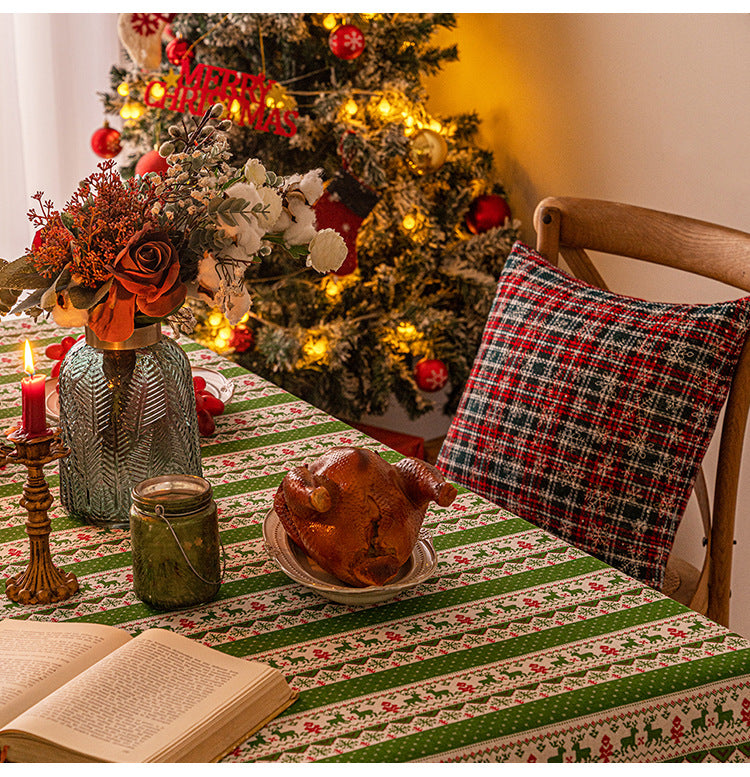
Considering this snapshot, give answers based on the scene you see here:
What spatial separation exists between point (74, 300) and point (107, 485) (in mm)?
237

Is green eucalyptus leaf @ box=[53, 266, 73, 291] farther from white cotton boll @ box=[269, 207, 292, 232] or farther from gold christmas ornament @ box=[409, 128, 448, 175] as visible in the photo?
gold christmas ornament @ box=[409, 128, 448, 175]

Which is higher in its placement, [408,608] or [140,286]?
[140,286]

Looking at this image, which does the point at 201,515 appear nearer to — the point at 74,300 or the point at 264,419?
the point at 74,300

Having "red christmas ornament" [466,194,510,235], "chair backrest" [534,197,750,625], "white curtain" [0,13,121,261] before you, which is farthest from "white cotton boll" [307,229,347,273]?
"white curtain" [0,13,121,261]

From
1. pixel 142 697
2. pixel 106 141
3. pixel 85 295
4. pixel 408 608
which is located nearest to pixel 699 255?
pixel 408 608

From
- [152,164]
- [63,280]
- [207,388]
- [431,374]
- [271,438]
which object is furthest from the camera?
[431,374]

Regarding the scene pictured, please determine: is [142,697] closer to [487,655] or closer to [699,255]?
[487,655]

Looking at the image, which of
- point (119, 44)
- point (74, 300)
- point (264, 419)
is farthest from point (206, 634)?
point (119, 44)

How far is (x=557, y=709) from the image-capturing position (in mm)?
828

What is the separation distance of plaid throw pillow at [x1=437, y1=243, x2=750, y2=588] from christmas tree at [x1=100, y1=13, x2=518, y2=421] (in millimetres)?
921

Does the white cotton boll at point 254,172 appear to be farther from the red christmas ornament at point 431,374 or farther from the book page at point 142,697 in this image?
the red christmas ornament at point 431,374

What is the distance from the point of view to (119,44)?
3.08m

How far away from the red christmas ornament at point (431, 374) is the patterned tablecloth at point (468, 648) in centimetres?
147

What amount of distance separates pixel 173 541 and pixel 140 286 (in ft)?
0.81
